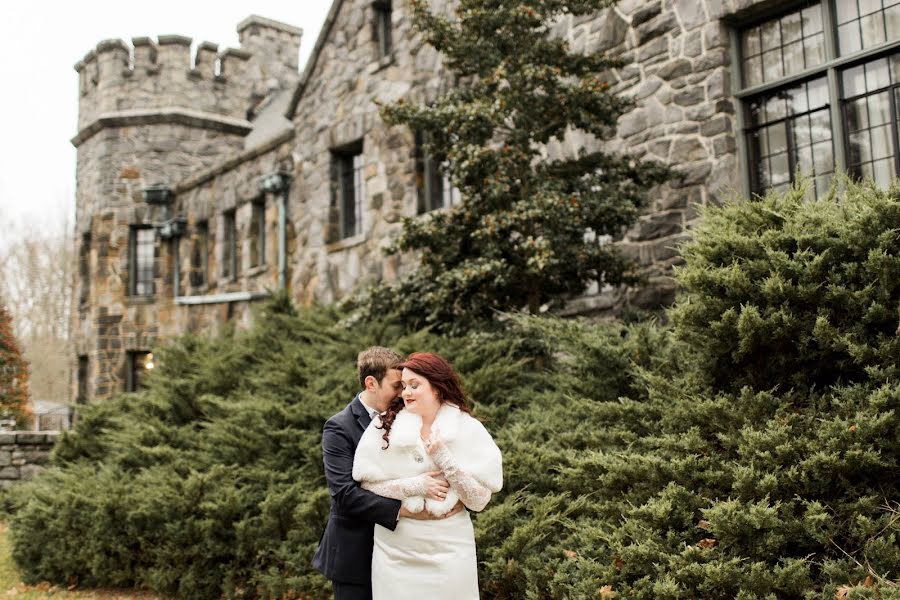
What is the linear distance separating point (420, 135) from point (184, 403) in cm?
630

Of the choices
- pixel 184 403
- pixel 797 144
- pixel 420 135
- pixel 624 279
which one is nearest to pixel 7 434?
pixel 184 403

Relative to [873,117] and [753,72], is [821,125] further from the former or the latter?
[753,72]

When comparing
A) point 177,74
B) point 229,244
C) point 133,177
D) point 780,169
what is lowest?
point 780,169

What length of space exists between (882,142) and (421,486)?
6.59 meters

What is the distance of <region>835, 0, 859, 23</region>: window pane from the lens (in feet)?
27.8

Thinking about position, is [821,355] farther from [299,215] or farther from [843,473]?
[299,215]

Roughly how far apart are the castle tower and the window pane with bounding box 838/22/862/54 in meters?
17.7

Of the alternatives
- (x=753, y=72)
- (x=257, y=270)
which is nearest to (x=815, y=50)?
(x=753, y=72)

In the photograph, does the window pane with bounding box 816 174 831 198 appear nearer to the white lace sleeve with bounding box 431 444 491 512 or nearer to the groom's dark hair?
the groom's dark hair

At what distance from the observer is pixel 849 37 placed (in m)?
8.52

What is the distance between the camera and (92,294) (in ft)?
78.9

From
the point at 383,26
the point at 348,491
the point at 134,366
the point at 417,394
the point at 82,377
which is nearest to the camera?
the point at 417,394

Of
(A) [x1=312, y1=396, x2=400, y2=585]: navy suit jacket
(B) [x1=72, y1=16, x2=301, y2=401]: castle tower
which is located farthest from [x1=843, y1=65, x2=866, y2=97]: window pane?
(B) [x1=72, y1=16, x2=301, y2=401]: castle tower

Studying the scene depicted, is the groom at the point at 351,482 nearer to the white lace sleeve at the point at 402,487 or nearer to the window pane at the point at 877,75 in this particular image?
the white lace sleeve at the point at 402,487
